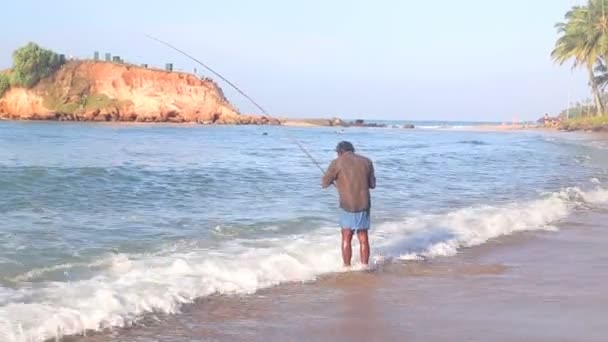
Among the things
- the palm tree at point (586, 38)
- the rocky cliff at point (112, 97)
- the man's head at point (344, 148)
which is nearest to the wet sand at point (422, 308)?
the man's head at point (344, 148)

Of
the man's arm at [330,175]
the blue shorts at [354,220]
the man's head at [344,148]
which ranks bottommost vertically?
the blue shorts at [354,220]

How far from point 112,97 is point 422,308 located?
8971 centimetres

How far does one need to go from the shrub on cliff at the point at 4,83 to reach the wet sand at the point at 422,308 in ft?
286

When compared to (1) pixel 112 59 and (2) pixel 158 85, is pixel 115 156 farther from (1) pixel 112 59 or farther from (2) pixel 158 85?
(1) pixel 112 59

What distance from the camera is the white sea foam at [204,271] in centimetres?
611

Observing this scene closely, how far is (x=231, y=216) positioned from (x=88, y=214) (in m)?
2.31

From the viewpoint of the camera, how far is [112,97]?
9250cm

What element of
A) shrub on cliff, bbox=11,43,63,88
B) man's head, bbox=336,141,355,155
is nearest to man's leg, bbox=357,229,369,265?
man's head, bbox=336,141,355,155

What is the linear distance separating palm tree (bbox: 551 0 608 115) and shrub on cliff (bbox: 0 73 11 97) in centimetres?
5937

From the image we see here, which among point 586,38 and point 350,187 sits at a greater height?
point 586,38

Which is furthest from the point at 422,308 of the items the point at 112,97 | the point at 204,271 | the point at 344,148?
the point at 112,97

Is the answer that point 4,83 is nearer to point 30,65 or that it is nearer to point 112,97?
point 30,65

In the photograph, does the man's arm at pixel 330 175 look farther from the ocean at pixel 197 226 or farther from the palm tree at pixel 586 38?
the palm tree at pixel 586 38

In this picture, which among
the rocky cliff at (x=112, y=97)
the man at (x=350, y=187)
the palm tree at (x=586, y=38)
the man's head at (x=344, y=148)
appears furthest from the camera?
the rocky cliff at (x=112, y=97)
